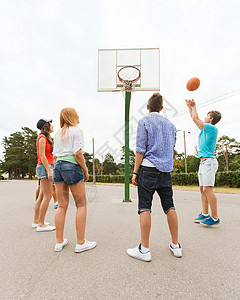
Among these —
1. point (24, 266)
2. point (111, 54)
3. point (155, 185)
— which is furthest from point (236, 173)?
point (24, 266)

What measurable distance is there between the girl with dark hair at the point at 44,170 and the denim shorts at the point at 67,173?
2.56 ft

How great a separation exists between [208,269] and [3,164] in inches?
2660

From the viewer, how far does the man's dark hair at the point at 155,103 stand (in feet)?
7.40

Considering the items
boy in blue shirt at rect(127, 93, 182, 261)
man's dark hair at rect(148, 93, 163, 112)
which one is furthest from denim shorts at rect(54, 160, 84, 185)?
man's dark hair at rect(148, 93, 163, 112)

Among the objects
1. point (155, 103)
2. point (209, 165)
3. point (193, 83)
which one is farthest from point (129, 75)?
point (155, 103)

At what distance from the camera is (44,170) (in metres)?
3.04

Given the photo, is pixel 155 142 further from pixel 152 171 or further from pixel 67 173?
pixel 67 173

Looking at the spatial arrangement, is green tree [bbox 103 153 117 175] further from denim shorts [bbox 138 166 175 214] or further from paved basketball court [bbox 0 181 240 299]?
denim shorts [bbox 138 166 175 214]

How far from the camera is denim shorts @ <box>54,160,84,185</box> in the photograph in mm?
2184

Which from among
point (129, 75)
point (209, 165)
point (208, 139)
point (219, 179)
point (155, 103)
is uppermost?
point (129, 75)

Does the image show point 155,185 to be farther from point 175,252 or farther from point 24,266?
point 24,266

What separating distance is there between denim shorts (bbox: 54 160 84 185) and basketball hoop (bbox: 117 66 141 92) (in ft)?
15.9

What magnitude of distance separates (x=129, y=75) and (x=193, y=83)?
3160mm

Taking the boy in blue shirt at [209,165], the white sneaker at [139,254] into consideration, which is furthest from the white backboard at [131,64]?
the white sneaker at [139,254]
